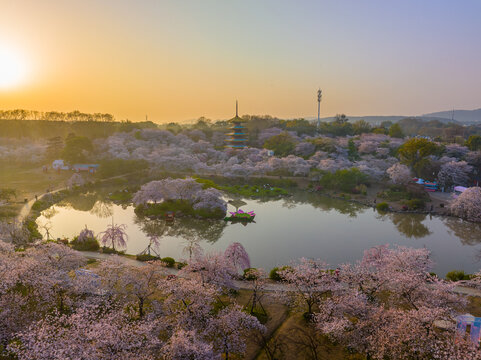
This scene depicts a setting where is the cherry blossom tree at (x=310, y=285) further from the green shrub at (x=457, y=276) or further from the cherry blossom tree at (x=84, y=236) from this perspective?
the cherry blossom tree at (x=84, y=236)

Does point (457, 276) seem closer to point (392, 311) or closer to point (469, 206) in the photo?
point (392, 311)

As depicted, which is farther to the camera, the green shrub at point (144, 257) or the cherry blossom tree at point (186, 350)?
the green shrub at point (144, 257)

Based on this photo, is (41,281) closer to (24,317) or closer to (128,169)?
(24,317)

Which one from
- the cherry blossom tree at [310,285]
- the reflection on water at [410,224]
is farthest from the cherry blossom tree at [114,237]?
the reflection on water at [410,224]

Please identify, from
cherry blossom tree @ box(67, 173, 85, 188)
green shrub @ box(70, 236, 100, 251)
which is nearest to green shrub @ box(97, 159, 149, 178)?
cherry blossom tree @ box(67, 173, 85, 188)

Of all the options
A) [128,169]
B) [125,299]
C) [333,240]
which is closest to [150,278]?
[125,299]

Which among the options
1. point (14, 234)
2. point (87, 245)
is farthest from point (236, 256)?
point (14, 234)
